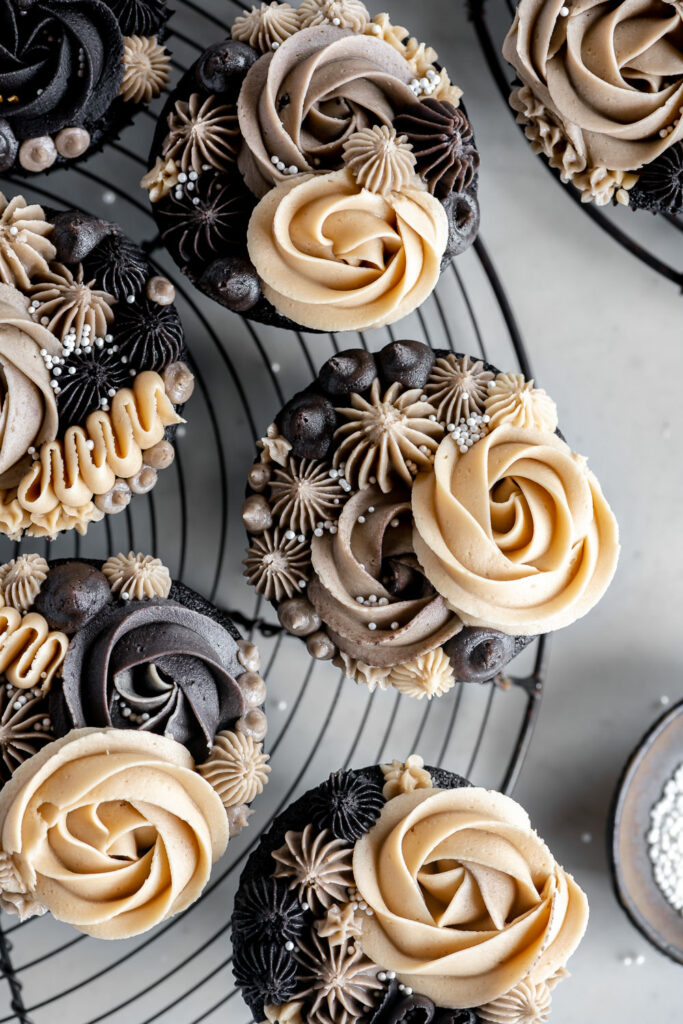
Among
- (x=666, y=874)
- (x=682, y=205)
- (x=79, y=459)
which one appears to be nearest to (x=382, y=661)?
(x=79, y=459)

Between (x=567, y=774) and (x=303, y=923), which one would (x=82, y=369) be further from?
(x=567, y=774)

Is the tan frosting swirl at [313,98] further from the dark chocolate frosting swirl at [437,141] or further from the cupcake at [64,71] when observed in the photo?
the cupcake at [64,71]

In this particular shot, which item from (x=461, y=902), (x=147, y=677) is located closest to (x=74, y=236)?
(x=147, y=677)

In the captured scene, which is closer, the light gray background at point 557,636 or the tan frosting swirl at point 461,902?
the tan frosting swirl at point 461,902

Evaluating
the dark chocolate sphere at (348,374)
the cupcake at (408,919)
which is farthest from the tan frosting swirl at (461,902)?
the dark chocolate sphere at (348,374)

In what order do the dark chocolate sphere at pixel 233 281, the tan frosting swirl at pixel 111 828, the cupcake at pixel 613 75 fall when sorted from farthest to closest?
the cupcake at pixel 613 75 → the dark chocolate sphere at pixel 233 281 → the tan frosting swirl at pixel 111 828

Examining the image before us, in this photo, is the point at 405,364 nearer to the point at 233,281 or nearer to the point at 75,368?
the point at 233,281

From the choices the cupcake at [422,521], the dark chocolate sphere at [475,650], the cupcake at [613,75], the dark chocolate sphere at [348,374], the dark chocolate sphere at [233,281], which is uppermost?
the cupcake at [613,75]

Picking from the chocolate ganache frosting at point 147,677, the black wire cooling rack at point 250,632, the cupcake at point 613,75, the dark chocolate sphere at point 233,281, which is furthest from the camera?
the black wire cooling rack at point 250,632
